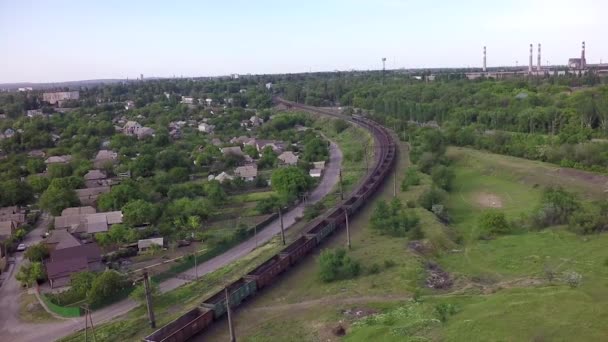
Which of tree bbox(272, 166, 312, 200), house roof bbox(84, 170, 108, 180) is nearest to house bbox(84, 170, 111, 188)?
house roof bbox(84, 170, 108, 180)

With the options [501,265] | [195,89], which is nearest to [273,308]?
[501,265]

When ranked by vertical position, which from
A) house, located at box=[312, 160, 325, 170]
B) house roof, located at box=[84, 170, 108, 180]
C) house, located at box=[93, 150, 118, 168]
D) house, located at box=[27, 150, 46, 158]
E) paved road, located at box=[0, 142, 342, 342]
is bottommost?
paved road, located at box=[0, 142, 342, 342]

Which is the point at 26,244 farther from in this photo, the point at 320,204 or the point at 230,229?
the point at 320,204

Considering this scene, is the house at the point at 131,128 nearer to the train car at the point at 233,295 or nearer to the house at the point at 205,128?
the house at the point at 205,128

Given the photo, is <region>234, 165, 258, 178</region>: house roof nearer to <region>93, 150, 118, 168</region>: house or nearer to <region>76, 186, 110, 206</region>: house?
<region>76, 186, 110, 206</region>: house

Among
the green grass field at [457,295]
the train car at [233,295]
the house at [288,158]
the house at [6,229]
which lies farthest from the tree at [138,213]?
the house at [288,158]

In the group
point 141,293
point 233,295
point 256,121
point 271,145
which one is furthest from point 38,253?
point 256,121
